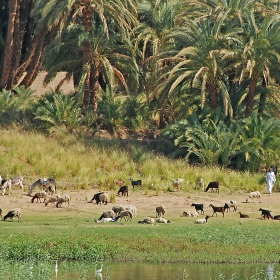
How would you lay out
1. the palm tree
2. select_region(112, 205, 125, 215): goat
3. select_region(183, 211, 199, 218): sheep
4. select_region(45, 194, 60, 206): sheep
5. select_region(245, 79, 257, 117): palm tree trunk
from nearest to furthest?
select_region(112, 205, 125, 215): goat
select_region(183, 211, 199, 218): sheep
select_region(45, 194, 60, 206): sheep
the palm tree
select_region(245, 79, 257, 117): palm tree trunk

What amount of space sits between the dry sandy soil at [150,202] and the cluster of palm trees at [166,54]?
519 cm

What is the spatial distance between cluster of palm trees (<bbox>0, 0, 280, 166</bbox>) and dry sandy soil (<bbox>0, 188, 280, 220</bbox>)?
5189 mm

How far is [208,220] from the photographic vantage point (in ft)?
89.6

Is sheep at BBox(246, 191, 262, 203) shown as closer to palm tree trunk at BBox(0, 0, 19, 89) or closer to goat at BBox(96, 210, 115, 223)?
goat at BBox(96, 210, 115, 223)

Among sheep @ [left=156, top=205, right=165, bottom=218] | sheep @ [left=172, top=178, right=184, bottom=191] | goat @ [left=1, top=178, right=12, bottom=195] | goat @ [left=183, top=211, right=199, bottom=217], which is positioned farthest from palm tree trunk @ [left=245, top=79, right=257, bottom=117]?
goat @ [left=1, top=178, right=12, bottom=195]

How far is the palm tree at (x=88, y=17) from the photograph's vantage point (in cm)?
3916

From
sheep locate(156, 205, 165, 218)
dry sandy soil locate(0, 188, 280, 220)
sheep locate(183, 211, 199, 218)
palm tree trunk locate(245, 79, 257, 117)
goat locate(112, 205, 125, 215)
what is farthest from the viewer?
palm tree trunk locate(245, 79, 257, 117)

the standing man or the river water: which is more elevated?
the river water

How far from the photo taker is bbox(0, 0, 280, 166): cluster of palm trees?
3903 centimetres

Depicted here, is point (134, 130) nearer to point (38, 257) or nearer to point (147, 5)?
point (147, 5)

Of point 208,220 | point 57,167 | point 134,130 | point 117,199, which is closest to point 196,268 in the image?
point 208,220

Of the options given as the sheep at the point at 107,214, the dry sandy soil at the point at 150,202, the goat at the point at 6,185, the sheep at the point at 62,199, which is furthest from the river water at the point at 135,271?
the goat at the point at 6,185

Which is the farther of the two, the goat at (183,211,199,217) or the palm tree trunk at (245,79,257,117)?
the palm tree trunk at (245,79,257,117)

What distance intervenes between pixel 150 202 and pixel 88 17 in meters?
13.0
